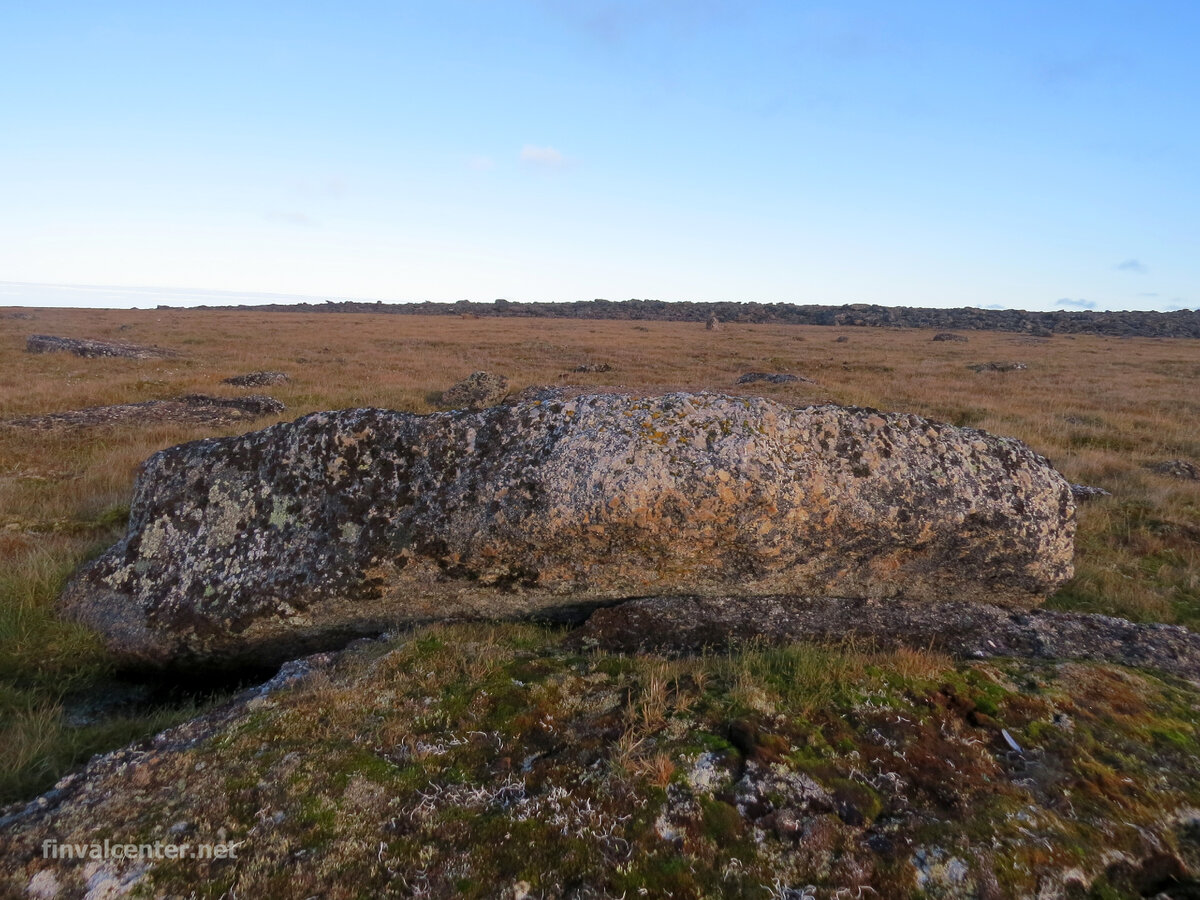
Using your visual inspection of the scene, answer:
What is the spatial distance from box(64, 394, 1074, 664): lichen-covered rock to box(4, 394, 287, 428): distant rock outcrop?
8847 mm

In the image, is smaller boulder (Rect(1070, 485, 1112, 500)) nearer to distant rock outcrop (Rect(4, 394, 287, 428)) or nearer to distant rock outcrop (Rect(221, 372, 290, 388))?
distant rock outcrop (Rect(4, 394, 287, 428))

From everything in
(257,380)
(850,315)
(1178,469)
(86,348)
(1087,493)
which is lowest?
(1087,493)

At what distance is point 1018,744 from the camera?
3.25 meters

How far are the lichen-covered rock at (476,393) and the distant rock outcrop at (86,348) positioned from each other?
16.2 metres

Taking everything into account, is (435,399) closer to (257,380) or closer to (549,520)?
(257,380)

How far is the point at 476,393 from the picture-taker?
18.0m

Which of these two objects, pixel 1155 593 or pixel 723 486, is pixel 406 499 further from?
pixel 1155 593

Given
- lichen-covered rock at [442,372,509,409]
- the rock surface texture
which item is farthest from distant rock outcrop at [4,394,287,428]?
the rock surface texture

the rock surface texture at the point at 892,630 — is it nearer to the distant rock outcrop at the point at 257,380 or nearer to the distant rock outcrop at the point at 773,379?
the distant rock outcrop at the point at 773,379

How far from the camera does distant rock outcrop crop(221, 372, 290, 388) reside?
19750 mm

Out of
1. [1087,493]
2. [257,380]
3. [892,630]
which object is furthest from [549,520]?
[257,380]

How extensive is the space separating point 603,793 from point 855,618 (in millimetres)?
3086

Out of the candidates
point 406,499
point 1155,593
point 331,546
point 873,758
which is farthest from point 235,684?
point 1155,593

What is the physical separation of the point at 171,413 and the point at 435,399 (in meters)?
6.26
